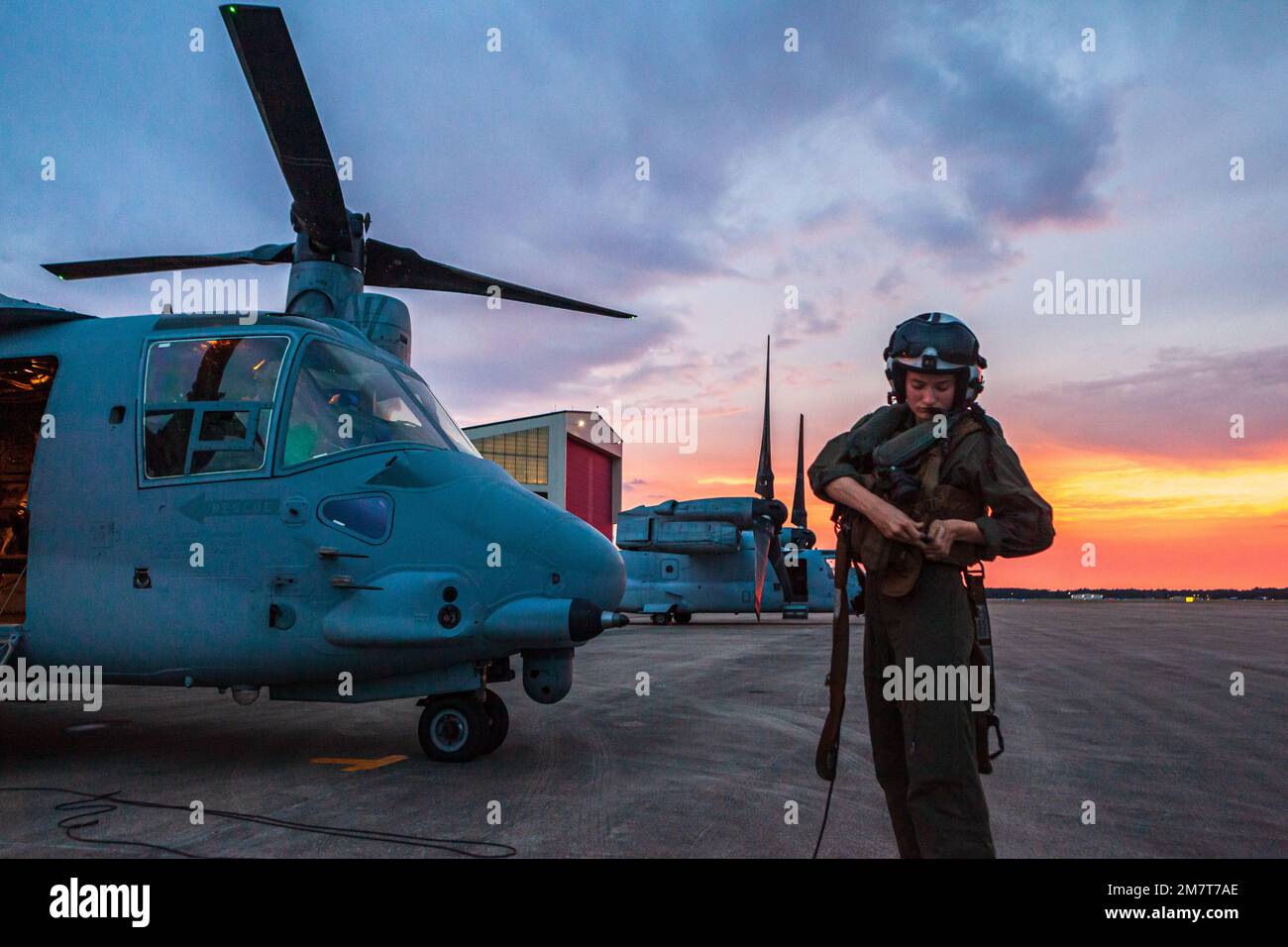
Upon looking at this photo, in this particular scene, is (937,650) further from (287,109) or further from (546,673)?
(287,109)

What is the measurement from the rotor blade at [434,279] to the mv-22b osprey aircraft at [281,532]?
8.08 ft

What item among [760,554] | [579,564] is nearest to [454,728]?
[579,564]

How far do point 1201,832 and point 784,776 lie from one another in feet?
8.08

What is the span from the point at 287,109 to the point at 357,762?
4.90 metres

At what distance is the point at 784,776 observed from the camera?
6059mm

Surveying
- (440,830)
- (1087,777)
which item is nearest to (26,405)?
(440,830)

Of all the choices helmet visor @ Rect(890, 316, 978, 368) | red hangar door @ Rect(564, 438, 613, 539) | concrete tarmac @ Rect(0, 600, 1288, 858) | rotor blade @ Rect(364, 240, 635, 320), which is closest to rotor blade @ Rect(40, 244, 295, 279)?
rotor blade @ Rect(364, 240, 635, 320)

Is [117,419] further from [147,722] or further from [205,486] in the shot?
[147,722]

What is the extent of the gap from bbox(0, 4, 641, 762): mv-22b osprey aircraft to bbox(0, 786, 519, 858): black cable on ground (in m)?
1.09

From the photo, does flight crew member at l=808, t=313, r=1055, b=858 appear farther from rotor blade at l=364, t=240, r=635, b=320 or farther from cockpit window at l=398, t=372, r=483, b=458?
rotor blade at l=364, t=240, r=635, b=320

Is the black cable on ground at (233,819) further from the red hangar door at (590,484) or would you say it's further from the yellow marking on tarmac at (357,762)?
the red hangar door at (590,484)

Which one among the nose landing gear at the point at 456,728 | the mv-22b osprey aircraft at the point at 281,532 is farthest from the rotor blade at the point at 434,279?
the nose landing gear at the point at 456,728

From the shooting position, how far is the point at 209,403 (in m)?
6.51

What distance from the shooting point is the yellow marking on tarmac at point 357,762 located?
6262mm
